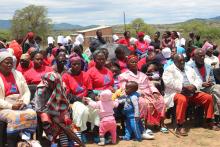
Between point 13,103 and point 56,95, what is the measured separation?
26.1 inches

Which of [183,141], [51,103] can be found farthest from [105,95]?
[183,141]

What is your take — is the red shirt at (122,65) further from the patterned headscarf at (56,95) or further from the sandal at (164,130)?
the patterned headscarf at (56,95)

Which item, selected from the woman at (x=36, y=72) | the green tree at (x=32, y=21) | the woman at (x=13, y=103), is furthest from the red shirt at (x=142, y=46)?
the green tree at (x=32, y=21)

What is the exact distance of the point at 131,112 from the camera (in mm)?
6871

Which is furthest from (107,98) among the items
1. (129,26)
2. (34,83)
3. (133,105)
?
(129,26)

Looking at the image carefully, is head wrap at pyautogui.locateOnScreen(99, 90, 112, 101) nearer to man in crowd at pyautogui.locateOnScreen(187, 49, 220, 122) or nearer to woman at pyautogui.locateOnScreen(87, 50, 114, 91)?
woman at pyautogui.locateOnScreen(87, 50, 114, 91)

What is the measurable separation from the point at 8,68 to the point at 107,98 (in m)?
1.72

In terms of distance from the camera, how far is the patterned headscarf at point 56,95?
6047 mm

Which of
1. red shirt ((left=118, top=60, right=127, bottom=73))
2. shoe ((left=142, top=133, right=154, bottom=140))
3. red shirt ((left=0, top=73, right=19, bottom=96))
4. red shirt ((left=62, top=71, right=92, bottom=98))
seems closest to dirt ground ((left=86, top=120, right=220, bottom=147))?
shoe ((left=142, top=133, right=154, bottom=140))

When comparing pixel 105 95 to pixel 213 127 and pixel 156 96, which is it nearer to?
pixel 156 96

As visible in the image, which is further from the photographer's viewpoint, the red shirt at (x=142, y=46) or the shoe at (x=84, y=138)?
the red shirt at (x=142, y=46)

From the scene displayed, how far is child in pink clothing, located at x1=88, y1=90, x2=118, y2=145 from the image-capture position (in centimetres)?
661

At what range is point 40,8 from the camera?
214 feet

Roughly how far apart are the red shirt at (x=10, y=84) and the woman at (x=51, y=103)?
13.8 inches
